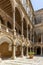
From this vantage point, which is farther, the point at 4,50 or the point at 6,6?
the point at 4,50

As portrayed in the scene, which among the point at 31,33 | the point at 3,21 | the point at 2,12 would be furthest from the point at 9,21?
the point at 31,33

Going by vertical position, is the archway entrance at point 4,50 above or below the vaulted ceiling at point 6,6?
below

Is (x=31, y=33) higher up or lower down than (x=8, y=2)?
lower down

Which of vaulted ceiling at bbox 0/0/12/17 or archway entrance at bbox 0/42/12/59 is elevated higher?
vaulted ceiling at bbox 0/0/12/17

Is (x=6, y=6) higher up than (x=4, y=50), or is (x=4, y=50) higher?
(x=6, y=6)

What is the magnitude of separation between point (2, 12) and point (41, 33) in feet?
59.4

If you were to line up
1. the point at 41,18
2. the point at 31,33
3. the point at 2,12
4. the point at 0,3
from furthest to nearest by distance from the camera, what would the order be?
the point at 41,18
the point at 31,33
the point at 2,12
the point at 0,3

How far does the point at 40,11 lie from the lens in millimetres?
43219

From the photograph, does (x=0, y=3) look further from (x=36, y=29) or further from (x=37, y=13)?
(x=37, y=13)

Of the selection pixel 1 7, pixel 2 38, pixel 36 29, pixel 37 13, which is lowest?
pixel 2 38

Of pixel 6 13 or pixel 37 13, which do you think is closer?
pixel 6 13

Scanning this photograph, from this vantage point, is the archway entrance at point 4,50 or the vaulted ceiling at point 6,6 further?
the archway entrance at point 4,50

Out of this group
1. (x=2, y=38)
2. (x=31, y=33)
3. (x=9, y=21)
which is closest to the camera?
(x=2, y=38)

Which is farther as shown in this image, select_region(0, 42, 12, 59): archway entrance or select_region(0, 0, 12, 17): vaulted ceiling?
select_region(0, 42, 12, 59): archway entrance
